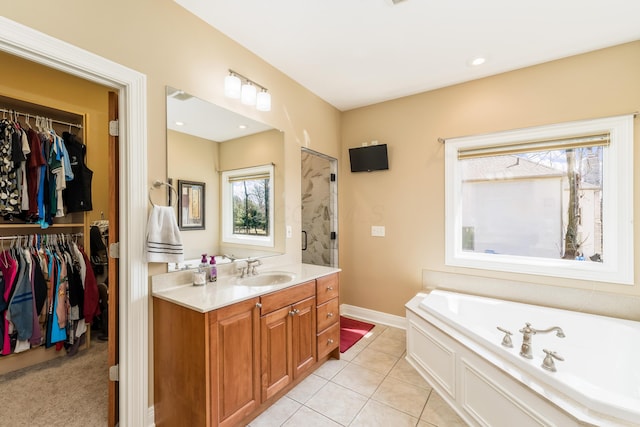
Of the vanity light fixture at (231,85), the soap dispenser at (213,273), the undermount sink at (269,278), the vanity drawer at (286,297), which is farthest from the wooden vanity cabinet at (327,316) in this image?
the vanity light fixture at (231,85)

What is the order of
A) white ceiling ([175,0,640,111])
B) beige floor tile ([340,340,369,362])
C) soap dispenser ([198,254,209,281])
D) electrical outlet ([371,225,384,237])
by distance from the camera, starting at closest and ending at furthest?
1. white ceiling ([175,0,640,111])
2. soap dispenser ([198,254,209,281])
3. beige floor tile ([340,340,369,362])
4. electrical outlet ([371,225,384,237])

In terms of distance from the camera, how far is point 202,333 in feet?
4.54

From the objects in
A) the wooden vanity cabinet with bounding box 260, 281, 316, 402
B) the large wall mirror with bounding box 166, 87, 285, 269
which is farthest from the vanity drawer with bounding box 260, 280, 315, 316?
the large wall mirror with bounding box 166, 87, 285, 269

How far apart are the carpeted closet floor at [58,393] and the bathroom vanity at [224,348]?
0.59 meters

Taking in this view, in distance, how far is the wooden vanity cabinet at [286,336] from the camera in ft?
5.69

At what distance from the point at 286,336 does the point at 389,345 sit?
1.32m

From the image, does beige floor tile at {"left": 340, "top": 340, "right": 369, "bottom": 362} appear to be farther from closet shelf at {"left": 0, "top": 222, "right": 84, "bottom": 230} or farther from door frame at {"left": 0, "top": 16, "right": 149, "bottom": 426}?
closet shelf at {"left": 0, "top": 222, "right": 84, "bottom": 230}

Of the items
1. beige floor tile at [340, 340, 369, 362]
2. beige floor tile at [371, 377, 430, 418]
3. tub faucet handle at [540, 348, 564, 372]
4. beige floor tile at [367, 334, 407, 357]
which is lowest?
beige floor tile at [340, 340, 369, 362]

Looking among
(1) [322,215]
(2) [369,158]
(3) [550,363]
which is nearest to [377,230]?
(1) [322,215]

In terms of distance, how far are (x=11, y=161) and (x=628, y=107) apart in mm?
4810

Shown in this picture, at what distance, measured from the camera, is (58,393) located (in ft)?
6.38

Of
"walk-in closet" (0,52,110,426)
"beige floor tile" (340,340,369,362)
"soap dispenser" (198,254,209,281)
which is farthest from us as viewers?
"beige floor tile" (340,340,369,362)

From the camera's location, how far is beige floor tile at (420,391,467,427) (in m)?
1.69

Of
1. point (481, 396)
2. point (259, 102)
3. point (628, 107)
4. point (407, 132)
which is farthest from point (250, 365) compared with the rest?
point (628, 107)
